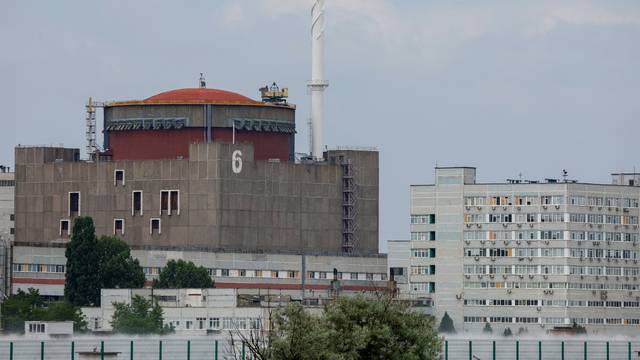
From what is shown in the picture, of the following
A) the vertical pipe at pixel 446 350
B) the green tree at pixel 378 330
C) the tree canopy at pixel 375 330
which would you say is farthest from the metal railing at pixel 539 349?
the green tree at pixel 378 330

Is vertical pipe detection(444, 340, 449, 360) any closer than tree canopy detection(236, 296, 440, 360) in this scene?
No

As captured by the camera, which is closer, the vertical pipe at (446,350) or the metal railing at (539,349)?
the vertical pipe at (446,350)

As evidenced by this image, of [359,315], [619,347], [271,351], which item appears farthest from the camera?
[619,347]

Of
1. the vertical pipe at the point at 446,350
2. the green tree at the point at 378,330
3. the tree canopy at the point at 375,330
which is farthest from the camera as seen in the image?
the vertical pipe at the point at 446,350

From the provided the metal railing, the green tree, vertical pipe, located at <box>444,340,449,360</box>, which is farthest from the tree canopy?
the metal railing

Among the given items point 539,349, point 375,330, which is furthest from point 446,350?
point 375,330

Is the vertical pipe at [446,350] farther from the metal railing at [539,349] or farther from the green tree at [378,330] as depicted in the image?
the green tree at [378,330]

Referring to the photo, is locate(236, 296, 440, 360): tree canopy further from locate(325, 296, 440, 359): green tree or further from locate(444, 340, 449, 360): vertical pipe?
locate(444, 340, 449, 360): vertical pipe

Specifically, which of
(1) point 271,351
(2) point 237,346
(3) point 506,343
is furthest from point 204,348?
(1) point 271,351

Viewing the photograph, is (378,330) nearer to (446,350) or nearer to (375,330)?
(375,330)

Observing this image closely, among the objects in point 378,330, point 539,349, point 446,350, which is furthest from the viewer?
point 539,349

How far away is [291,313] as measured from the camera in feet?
370

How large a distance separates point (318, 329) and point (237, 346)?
91.7ft

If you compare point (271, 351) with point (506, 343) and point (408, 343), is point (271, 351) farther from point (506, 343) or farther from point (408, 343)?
point (506, 343)
